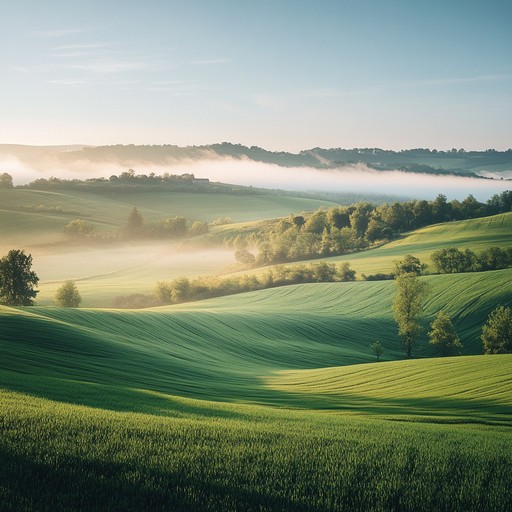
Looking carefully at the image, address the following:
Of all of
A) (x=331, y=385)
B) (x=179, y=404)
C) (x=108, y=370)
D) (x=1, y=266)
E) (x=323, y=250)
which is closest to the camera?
(x=179, y=404)

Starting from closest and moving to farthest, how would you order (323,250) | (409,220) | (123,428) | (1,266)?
(123,428) < (1,266) < (323,250) < (409,220)

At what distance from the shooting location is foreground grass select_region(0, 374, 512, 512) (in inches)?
367

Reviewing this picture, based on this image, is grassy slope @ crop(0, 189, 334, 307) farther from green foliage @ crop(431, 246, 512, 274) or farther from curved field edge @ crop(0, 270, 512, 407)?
green foliage @ crop(431, 246, 512, 274)

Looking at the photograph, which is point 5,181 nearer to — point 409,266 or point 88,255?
point 88,255

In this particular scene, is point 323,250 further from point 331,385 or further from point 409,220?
point 331,385

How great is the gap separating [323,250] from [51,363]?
103078 mm

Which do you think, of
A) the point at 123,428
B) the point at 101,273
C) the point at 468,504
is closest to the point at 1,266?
the point at 101,273

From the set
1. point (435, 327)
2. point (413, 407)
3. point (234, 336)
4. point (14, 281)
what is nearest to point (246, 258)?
point (14, 281)

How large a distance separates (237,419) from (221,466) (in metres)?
7.70

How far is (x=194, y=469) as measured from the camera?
10734 mm

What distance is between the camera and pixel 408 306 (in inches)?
2579

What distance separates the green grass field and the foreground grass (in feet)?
0.14

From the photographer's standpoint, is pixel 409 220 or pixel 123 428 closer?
pixel 123 428

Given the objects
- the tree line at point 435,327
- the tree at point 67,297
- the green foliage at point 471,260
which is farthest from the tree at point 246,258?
the tree line at point 435,327
